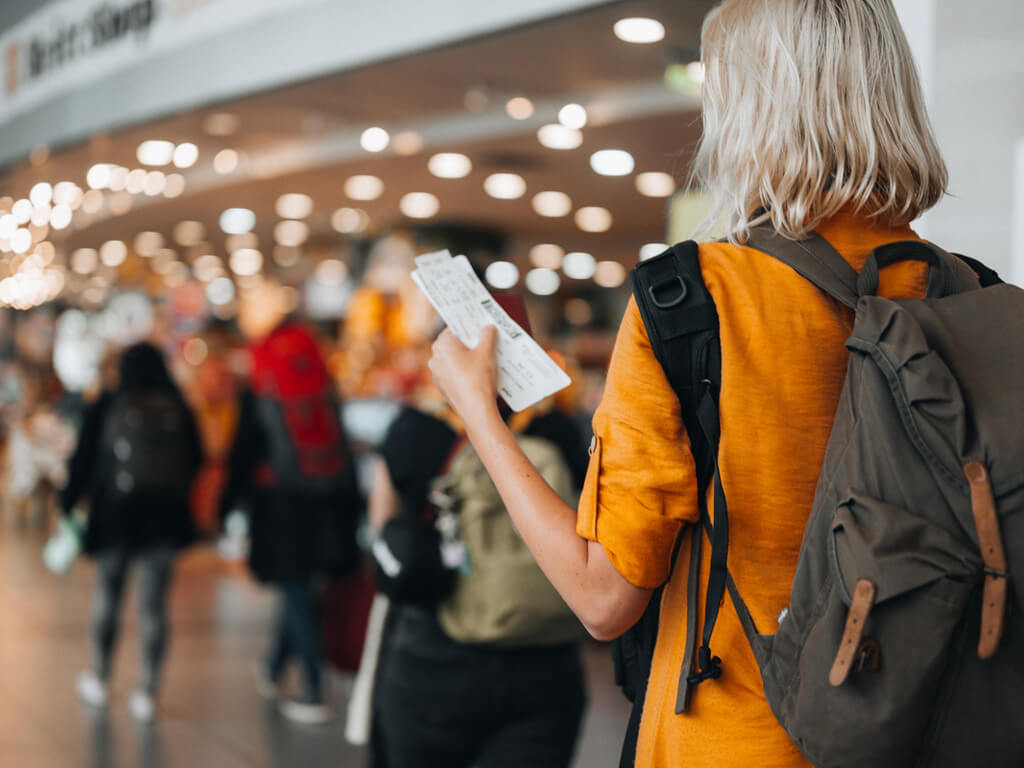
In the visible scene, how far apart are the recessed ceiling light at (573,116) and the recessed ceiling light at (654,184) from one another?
75.3 inches

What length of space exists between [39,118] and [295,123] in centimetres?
193

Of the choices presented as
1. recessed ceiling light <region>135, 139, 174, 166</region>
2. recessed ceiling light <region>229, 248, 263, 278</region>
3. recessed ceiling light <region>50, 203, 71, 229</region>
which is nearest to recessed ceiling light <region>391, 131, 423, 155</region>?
recessed ceiling light <region>135, 139, 174, 166</region>

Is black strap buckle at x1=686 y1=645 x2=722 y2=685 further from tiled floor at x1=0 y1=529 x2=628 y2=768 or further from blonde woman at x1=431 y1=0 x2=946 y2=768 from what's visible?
tiled floor at x1=0 y1=529 x2=628 y2=768

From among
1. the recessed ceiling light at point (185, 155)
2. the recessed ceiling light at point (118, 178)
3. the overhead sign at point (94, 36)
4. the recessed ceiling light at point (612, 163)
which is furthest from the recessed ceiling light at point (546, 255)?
the overhead sign at point (94, 36)

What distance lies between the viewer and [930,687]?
93 centimetres

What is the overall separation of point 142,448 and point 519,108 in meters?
3.81

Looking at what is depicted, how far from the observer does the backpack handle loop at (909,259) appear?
109 cm

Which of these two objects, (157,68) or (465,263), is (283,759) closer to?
(465,263)

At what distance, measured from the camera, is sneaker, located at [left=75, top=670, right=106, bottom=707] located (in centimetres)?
472

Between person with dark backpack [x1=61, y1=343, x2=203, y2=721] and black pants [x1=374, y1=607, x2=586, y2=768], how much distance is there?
2.72 metres

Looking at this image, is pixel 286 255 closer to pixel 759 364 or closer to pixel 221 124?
pixel 221 124

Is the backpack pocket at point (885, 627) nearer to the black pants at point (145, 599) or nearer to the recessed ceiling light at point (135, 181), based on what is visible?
the black pants at point (145, 599)

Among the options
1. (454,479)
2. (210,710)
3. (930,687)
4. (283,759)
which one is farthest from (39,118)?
(930,687)

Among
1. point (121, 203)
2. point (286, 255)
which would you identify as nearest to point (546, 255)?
point (286, 255)
